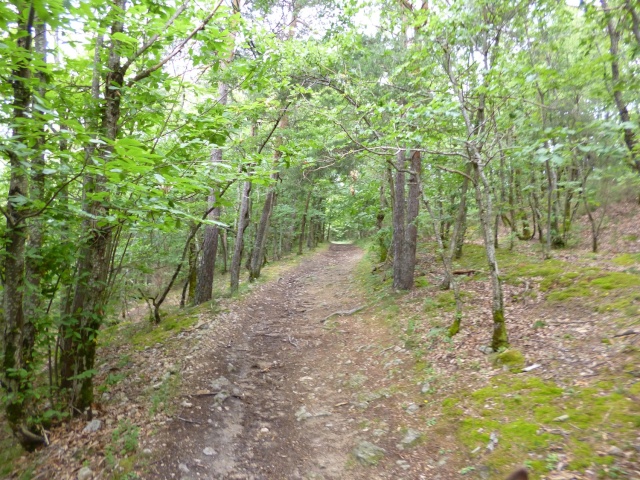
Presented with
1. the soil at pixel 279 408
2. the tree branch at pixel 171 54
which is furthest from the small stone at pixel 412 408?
the tree branch at pixel 171 54

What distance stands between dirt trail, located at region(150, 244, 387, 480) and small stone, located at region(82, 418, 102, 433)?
39.1 inches

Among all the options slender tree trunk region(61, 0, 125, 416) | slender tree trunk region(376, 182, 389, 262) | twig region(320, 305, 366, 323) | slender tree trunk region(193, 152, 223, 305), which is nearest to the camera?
slender tree trunk region(61, 0, 125, 416)

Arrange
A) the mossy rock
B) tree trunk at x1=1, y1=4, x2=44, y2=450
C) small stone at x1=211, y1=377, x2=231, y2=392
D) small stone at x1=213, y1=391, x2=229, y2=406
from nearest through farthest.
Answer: tree trunk at x1=1, y1=4, x2=44, y2=450, the mossy rock, small stone at x1=213, y1=391, x2=229, y2=406, small stone at x1=211, y1=377, x2=231, y2=392

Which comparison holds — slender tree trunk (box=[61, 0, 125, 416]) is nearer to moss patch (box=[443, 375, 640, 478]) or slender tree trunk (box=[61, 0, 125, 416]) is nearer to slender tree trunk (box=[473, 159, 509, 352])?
moss patch (box=[443, 375, 640, 478])

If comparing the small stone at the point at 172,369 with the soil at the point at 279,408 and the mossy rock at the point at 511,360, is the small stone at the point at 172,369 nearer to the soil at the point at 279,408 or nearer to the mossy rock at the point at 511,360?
the soil at the point at 279,408

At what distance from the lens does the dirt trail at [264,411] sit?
4473 mm

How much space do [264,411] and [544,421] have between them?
4.04 m

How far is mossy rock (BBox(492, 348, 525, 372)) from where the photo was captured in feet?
17.9

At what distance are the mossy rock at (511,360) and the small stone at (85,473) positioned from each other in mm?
5968

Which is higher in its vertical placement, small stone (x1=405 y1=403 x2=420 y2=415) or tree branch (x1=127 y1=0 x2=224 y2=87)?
tree branch (x1=127 y1=0 x2=224 y2=87)

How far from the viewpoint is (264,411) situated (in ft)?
18.9

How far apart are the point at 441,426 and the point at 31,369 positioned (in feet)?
18.2

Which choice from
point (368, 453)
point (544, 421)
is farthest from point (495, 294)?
point (368, 453)

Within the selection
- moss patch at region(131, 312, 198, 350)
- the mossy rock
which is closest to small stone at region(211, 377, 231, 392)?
moss patch at region(131, 312, 198, 350)
